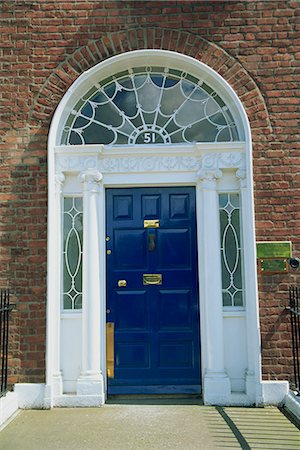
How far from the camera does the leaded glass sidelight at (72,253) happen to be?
5.33m

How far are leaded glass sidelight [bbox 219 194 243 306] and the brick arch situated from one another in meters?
1.09

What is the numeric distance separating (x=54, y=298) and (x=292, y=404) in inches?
106

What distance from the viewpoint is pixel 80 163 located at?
5.41 metres

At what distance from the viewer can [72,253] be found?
5402mm

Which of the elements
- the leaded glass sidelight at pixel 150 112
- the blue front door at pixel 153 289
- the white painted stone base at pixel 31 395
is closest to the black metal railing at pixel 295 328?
the blue front door at pixel 153 289

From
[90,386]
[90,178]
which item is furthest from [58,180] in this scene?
[90,386]

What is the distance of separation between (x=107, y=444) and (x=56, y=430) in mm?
620

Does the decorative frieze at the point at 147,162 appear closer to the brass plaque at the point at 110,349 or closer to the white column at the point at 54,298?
the white column at the point at 54,298

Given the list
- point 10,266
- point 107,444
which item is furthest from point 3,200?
point 107,444

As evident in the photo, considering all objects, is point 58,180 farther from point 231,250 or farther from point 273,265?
point 273,265

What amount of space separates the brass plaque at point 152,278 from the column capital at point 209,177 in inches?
44.5

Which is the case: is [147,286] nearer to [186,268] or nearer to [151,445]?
[186,268]

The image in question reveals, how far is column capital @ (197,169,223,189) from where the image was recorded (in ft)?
17.5

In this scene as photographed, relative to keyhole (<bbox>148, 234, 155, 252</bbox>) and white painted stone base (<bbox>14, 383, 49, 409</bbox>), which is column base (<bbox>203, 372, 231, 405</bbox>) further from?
white painted stone base (<bbox>14, 383, 49, 409</bbox>)
